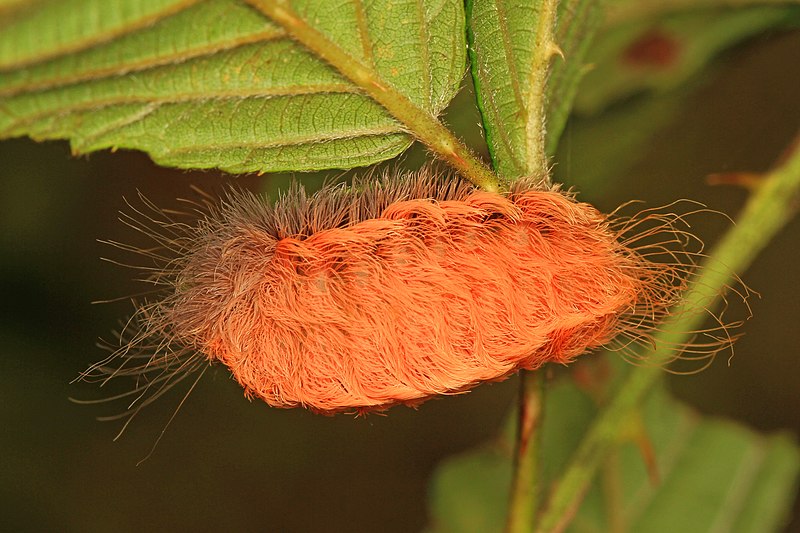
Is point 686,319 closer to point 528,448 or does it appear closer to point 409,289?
point 528,448

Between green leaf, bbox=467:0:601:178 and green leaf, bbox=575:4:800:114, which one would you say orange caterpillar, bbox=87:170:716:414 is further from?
green leaf, bbox=575:4:800:114

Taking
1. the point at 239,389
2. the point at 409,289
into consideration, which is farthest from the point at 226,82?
the point at 239,389

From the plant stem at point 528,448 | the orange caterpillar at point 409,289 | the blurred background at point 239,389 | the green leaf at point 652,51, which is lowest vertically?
the blurred background at point 239,389

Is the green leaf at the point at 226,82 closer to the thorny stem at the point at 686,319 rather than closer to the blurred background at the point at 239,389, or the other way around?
the thorny stem at the point at 686,319

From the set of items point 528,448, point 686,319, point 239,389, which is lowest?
point 239,389

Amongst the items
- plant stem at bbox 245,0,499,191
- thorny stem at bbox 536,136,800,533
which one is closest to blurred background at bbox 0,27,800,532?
thorny stem at bbox 536,136,800,533

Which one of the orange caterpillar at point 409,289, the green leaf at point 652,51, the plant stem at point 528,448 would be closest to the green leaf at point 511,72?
the orange caterpillar at point 409,289

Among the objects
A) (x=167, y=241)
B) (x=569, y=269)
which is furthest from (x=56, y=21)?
(x=569, y=269)

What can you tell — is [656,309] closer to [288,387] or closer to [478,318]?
[478,318]
